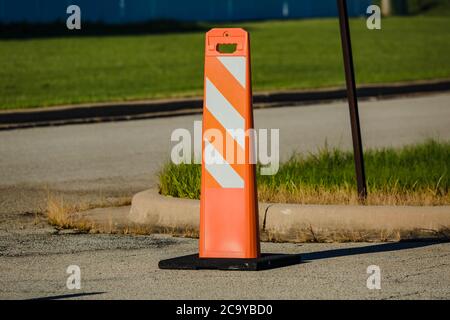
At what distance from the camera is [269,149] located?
47.1ft

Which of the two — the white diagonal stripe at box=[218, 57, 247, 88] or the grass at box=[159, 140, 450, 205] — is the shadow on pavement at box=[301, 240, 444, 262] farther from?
the white diagonal stripe at box=[218, 57, 247, 88]

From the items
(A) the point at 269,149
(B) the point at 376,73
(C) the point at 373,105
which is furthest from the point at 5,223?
(B) the point at 376,73

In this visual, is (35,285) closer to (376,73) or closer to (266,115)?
(266,115)

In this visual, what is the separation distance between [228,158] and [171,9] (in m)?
32.6

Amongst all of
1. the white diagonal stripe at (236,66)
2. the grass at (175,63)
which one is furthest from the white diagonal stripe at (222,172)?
the grass at (175,63)

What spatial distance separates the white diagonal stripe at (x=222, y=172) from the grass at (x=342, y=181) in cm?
178

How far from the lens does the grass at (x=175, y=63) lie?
21.6 metres

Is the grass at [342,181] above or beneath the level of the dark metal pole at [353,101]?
beneath

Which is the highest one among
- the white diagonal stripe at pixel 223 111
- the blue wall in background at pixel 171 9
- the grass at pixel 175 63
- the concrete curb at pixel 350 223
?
the blue wall in background at pixel 171 9

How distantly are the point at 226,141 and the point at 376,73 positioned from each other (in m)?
17.6

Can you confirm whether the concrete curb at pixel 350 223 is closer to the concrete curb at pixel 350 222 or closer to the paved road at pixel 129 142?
the concrete curb at pixel 350 222

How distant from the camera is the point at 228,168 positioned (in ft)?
25.6

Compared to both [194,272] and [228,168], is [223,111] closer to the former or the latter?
[228,168]

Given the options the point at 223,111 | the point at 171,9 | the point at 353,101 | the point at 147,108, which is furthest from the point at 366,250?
the point at 171,9
